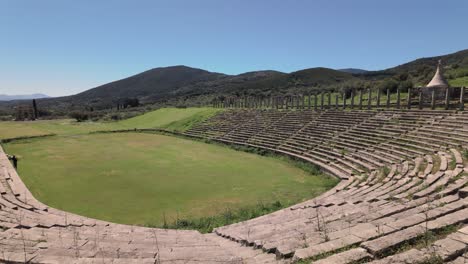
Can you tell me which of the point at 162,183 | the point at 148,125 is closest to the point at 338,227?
the point at 162,183

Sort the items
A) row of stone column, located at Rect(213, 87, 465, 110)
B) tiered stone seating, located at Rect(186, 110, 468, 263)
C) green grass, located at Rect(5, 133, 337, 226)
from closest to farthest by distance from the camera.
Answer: tiered stone seating, located at Rect(186, 110, 468, 263) < green grass, located at Rect(5, 133, 337, 226) < row of stone column, located at Rect(213, 87, 465, 110)

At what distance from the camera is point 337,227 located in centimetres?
646

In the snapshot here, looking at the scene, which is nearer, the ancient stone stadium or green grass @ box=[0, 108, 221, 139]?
the ancient stone stadium

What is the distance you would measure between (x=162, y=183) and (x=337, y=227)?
1168 cm

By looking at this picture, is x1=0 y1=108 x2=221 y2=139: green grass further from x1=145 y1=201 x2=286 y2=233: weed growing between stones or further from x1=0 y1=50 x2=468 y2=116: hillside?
x1=145 y1=201 x2=286 y2=233: weed growing between stones

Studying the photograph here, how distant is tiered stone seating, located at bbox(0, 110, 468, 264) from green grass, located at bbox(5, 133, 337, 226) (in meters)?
1.67

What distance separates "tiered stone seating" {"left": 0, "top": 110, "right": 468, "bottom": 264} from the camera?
15.5 feet

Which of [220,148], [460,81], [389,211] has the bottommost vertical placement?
[220,148]

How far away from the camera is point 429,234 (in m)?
4.79

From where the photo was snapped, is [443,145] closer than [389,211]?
No

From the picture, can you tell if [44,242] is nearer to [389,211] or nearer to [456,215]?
[389,211]

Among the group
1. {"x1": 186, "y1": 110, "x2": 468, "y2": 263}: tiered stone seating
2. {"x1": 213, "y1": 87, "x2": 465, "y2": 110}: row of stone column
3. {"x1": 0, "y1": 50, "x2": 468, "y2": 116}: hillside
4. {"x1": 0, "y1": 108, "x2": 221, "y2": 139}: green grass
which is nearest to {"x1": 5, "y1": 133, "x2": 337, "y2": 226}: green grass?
{"x1": 186, "y1": 110, "x2": 468, "y2": 263}: tiered stone seating

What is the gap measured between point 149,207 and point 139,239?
6.05 meters

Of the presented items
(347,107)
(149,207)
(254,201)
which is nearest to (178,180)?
(149,207)
